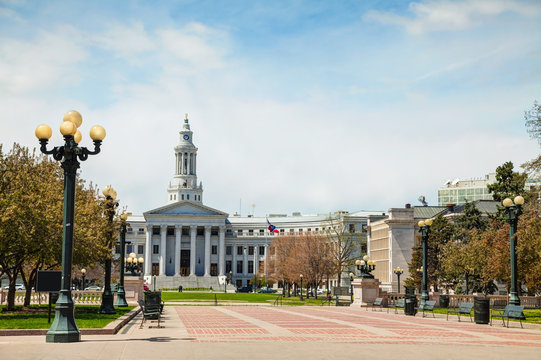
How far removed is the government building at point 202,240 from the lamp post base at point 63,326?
142m

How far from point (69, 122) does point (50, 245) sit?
40.8 ft

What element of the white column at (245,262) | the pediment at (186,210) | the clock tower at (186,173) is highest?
the clock tower at (186,173)

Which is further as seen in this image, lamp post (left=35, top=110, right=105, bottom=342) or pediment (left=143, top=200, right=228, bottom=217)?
pediment (left=143, top=200, right=228, bottom=217)

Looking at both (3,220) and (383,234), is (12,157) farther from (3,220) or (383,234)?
(383,234)

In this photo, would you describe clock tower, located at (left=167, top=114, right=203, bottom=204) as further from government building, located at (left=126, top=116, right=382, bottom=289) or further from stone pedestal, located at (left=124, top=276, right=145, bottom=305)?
stone pedestal, located at (left=124, top=276, right=145, bottom=305)

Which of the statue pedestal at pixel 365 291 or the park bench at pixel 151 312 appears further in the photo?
the statue pedestal at pixel 365 291

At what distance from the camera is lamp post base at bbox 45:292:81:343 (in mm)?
19250

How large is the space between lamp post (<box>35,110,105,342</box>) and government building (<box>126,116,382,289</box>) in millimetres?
141263

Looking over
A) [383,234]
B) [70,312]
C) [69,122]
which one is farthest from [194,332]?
[383,234]

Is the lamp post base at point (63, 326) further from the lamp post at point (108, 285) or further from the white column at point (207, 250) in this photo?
the white column at point (207, 250)

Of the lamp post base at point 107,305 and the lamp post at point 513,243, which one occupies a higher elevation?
the lamp post at point 513,243

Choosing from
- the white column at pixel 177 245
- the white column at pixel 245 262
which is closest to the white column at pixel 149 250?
the white column at pixel 177 245

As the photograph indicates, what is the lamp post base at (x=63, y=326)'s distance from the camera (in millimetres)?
19250

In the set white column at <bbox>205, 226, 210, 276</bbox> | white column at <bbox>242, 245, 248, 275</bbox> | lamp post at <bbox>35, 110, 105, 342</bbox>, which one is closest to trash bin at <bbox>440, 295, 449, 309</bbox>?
lamp post at <bbox>35, 110, 105, 342</bbox>
